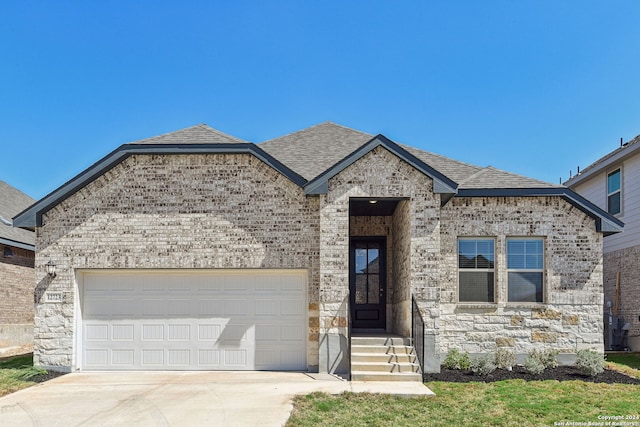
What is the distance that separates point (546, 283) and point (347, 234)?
4631 mm

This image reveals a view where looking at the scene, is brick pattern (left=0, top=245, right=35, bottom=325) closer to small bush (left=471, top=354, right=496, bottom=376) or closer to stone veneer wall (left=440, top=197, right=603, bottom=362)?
stone veneer wall (left=440, top=197, right=603, bottom=362)

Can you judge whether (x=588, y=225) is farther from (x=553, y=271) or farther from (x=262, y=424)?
(x=262, y=424)

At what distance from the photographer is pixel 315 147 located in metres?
14.0

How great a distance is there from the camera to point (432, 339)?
10.4 m

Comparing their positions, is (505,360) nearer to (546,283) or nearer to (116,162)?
(546,283)

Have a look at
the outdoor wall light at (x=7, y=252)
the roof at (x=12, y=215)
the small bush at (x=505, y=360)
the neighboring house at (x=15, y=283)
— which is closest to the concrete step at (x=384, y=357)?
the small bush at (x=505, y=360)

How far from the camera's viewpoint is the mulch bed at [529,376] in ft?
32.3

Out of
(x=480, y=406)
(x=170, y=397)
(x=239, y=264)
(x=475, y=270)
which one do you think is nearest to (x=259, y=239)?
(x=239, y=264)

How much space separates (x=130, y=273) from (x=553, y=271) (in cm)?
929

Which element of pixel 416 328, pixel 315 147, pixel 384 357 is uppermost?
pixel 315 147

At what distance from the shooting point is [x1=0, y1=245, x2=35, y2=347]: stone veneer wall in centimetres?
1620

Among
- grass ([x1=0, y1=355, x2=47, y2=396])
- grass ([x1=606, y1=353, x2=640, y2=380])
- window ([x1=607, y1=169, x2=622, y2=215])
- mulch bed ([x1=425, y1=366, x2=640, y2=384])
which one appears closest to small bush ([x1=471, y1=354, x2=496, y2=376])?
mulch bed ([x1=425, y1=366, x2=640, y2=384])

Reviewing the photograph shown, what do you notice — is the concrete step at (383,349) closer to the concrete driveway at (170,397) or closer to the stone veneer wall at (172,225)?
the concrete driveway at (170,397)

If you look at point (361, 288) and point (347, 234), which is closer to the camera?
point (347, 234)
